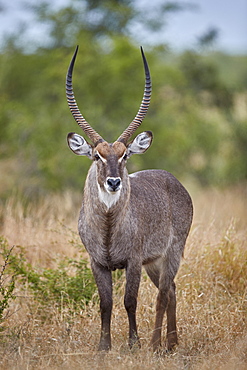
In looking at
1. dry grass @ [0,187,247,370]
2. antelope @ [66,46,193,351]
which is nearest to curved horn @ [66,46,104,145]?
antelope @ [66,46,193,351]

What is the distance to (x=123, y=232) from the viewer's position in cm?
573

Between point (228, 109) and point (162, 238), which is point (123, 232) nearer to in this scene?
point (162, 238)

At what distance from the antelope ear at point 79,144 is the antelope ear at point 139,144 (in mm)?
384

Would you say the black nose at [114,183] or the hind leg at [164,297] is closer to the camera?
the black nose at [114,183]

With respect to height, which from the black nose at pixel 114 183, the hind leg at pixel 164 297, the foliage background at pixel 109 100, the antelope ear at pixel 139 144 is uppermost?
the antelope ear at pixel 139 144

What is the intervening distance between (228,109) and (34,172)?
8.80 m

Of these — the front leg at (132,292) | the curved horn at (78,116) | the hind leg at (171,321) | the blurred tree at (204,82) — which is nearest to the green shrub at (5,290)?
the front leg at (132,292)

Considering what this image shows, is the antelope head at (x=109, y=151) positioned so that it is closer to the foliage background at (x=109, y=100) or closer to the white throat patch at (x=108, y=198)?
the white throat patch at (x=108, y=198)

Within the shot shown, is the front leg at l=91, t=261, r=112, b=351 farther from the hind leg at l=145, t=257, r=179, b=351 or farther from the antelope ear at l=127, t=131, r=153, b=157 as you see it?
the antelope ear at l=127, t=131, r=153, b=157

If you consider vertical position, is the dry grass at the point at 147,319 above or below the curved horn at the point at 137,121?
below

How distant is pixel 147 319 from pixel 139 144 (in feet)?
6.15

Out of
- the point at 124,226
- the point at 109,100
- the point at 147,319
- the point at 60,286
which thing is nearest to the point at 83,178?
the point at 109,100

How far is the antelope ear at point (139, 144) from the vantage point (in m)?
5.93

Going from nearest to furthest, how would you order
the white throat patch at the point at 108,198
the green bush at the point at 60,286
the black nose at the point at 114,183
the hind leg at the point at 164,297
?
the black nose at the point at 114,183 → the white throat patch at the point at 108,198 → the hind leg at the point at 164,297 → the green bush at the point at 60,286
